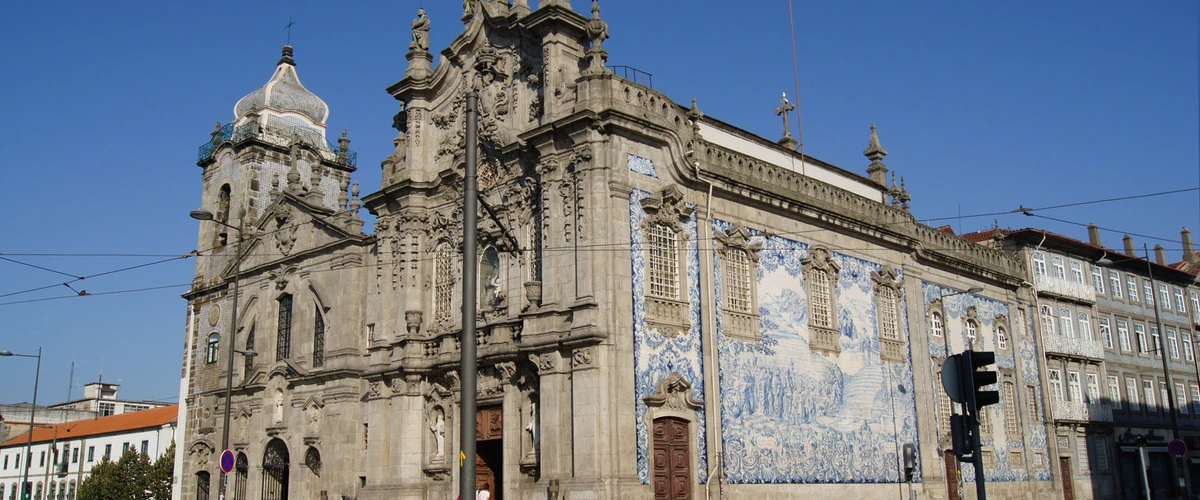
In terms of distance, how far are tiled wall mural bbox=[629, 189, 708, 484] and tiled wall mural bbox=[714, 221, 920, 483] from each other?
0.82m

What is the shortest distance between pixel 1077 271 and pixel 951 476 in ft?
48.1

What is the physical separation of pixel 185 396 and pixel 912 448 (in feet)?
86.9

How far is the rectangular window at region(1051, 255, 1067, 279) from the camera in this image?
134ft

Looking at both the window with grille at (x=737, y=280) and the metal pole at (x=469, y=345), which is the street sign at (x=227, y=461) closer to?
the metal pole at (x=469, y=345)

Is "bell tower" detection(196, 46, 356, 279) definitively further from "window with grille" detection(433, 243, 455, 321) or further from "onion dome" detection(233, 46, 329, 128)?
"window with grille" detection(433, 243, 455, 321)

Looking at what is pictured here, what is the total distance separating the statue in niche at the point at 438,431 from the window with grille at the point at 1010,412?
64.6 feet

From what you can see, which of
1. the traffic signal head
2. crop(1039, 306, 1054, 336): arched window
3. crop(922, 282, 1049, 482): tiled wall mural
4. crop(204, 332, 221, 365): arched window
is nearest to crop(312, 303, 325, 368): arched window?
crop(204, 332, 221, 365): arched window

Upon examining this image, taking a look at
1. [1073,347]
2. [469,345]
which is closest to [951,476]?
[1073,347]

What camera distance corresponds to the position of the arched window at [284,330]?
110ft

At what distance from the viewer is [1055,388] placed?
3834 cm

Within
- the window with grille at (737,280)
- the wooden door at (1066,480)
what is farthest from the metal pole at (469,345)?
the wooden door at (1066,480)

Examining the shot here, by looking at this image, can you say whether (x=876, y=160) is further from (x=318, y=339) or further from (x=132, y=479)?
(x=132, y=479)

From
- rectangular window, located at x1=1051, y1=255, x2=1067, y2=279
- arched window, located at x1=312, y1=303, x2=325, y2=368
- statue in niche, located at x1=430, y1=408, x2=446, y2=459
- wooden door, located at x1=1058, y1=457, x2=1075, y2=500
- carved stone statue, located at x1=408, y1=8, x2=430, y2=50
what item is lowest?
wooden door, located at x1=1058, y1=457, x2=1075, y2=500

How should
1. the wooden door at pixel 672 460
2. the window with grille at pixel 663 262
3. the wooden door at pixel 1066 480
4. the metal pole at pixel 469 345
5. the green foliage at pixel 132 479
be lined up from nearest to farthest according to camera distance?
1. the metal pole at pixel 469 345
2. the wooden door at pixel 672 460
3. the window with grille at pixel 663 262
4. the wooden door at pixel 1066 480
5. the green foliage at pixel 132 479
